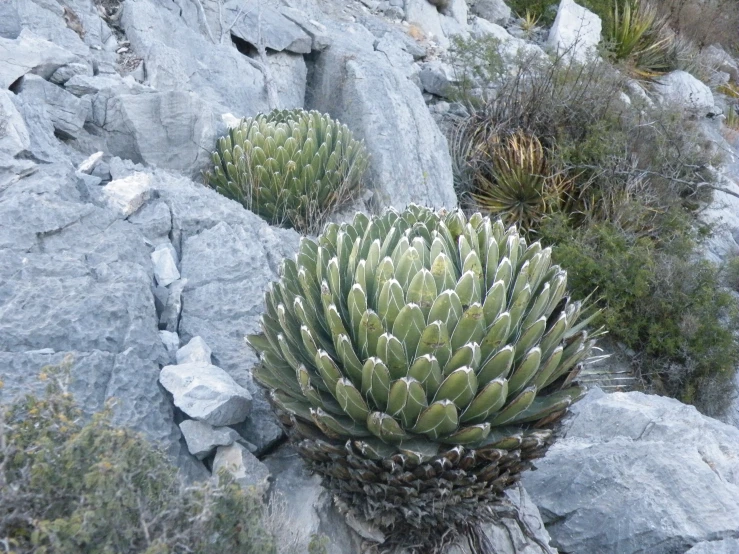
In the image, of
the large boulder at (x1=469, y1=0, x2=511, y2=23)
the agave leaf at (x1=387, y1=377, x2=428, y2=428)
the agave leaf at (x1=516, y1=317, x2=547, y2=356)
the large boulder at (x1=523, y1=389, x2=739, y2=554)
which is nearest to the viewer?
the agave leaf at (x1=387, y1=377, x2=428, y2=428)

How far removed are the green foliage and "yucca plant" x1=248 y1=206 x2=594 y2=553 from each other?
163 inches

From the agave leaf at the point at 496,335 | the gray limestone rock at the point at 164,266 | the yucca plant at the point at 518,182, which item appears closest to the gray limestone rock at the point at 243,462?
the agave leaf at the point at 496,335

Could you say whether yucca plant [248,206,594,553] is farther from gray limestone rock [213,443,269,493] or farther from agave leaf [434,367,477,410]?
gray limestone rock [213,443,269,493]

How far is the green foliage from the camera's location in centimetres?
663

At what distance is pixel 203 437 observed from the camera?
2822mm

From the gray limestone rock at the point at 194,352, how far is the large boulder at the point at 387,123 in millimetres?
3356

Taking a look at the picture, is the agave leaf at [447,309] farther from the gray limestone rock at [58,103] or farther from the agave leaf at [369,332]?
the gray limestone rock at [58,103]

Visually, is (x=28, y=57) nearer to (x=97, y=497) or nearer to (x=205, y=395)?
(x=205, y=395)

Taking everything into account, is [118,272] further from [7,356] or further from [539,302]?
[539,302]

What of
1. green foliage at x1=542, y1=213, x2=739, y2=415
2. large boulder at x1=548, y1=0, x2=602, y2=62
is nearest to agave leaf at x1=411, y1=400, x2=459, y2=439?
green foliage at x1=542, y1=213, x2=739, y2=415

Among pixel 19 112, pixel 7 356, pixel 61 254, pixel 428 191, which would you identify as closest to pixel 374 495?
pixel 7 356

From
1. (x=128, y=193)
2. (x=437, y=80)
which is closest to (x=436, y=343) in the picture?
(x=128, y=193)

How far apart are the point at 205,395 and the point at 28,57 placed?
149 inches

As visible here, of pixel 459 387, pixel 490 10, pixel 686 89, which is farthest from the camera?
pixel 490 10
